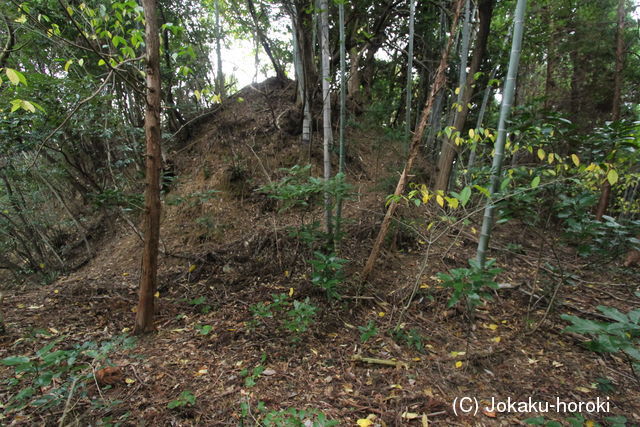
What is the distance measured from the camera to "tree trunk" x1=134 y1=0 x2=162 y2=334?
222 centimetres

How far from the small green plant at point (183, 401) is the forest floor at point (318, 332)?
0.04 ft

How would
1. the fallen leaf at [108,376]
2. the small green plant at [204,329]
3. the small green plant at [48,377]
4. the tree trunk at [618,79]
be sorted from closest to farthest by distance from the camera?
1. the small green plant at [48,377]
2. the fallen leaf at [108,376]
3. the small green plant at [204,329]
4. the tree trunk at [618,79]

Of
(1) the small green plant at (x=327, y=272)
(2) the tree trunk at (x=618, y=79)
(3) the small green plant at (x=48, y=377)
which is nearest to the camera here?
(3) the small green plant at (x=48, y=377)

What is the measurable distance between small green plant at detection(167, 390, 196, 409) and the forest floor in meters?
0.01

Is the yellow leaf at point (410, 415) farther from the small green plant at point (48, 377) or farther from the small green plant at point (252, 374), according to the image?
the small green plant at point (48, 377)

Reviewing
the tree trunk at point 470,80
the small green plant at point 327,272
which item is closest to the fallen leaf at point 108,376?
the small green plant at point 327,272

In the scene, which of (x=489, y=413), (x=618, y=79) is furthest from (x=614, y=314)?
(x=618, y=79)

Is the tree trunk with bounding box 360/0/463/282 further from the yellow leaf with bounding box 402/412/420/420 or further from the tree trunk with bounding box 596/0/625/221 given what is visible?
the tree trunk with bounding box 596/0/625/221

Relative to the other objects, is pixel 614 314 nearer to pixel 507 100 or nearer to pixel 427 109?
pixel 507 100


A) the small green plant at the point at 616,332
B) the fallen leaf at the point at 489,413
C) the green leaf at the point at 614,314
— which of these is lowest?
the fallen leaf at the point at 489,413

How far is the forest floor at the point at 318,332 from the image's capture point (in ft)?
6.39

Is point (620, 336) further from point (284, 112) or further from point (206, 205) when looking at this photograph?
point (284, 112)

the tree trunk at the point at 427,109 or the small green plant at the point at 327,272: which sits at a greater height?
the tree trunk at the point at 427,109

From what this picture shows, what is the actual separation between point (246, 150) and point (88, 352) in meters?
4.86
